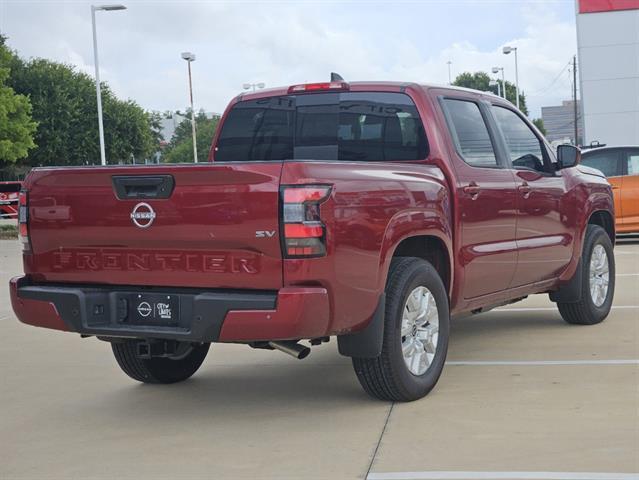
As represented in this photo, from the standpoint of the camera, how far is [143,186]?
5.29 metres

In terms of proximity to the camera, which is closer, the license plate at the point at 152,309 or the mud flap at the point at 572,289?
the license plate at the point at 152,309

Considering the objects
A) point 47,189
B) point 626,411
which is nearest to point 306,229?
point 47,189

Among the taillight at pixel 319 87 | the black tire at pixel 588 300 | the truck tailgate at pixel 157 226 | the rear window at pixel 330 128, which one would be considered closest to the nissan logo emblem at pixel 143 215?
the truck tailgate at pixel 157 226

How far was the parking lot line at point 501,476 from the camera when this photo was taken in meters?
4.34

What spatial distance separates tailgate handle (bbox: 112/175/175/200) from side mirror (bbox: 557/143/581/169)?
12.0 ft

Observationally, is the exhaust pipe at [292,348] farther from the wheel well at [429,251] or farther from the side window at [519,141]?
the side window at [519,141]

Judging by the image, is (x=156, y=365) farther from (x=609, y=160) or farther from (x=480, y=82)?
(x=480, y=82)

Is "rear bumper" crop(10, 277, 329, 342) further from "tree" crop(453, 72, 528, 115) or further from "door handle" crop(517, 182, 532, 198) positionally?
"tree" crop(453, 72, 528, 115)

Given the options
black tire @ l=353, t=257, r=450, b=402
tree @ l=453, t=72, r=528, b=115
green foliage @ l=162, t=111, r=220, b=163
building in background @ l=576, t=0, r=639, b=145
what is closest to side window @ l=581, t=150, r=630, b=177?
black tire @ l=353, t=257, r=450, b=402

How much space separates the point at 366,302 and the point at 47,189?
184 centimetres

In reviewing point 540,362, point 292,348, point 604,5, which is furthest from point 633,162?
point 604,5

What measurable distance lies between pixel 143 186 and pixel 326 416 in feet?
5.21

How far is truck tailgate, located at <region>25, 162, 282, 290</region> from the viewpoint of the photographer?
4.99 meters

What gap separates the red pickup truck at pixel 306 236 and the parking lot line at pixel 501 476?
35.4 inches
